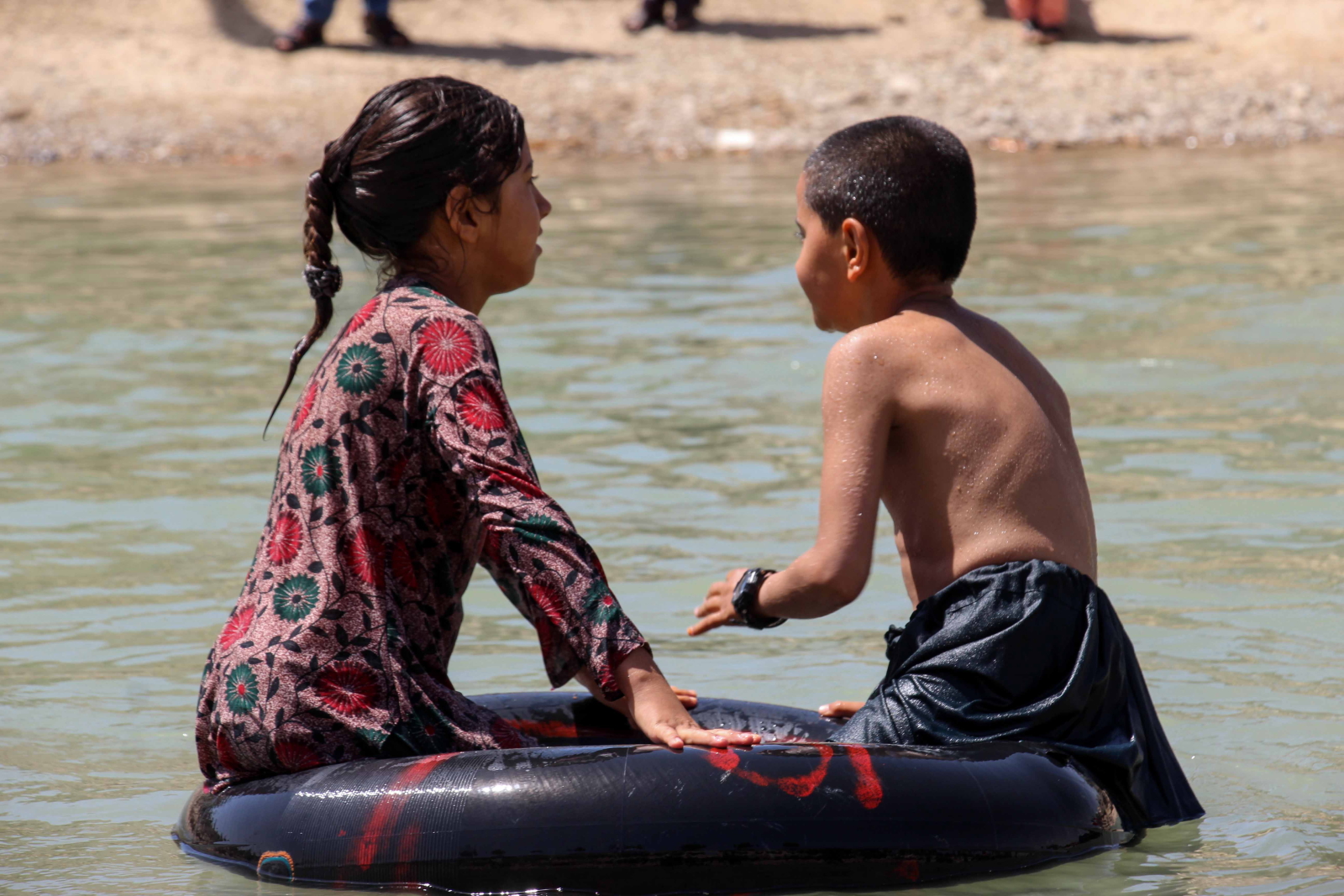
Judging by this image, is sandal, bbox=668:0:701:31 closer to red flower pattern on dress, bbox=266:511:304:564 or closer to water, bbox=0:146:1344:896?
water, bbox=0:146:1344:896

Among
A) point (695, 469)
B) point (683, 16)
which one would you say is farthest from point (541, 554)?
point (683, 16)

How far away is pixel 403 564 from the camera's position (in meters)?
2.99

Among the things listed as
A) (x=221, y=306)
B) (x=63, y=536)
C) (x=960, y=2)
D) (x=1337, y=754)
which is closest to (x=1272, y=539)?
(x=1337, y=754)

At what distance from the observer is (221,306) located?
31.7ft

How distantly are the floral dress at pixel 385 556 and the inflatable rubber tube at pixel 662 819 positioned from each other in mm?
114

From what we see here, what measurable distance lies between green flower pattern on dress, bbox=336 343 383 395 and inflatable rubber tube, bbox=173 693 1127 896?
61 centimetres

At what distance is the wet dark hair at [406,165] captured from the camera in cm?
302

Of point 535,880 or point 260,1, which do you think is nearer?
point 535,880

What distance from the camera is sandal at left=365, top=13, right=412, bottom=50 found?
1844 centimetres

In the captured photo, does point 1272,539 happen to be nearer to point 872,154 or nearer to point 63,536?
point 872,154

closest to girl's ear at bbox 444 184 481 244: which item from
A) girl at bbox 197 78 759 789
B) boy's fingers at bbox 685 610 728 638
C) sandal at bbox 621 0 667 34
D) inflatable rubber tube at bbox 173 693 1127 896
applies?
girl at bbox 197 78 759 789

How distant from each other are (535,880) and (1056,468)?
3.63 ft

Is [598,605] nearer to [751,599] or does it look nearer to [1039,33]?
[751,599]

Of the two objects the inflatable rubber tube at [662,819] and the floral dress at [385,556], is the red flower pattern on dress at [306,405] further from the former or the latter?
the inflatable rubber tube at [662,819]
